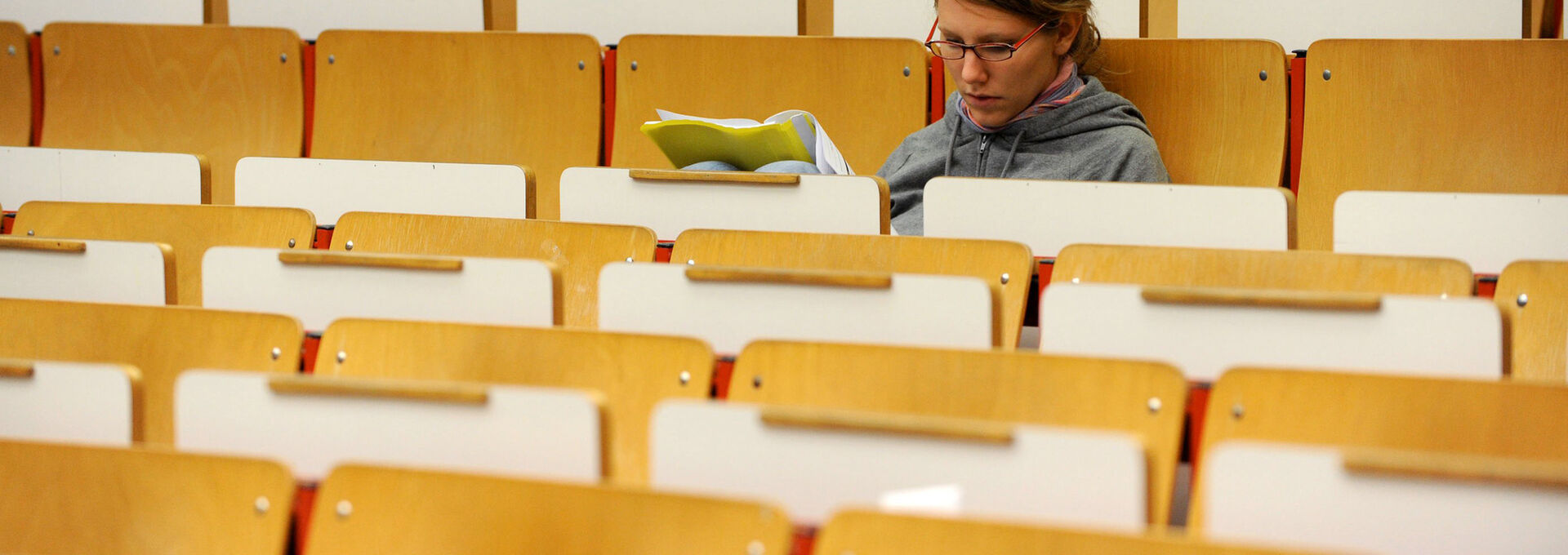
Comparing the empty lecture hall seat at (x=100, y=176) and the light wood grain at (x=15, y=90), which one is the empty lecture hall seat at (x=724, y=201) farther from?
the light wood grain at (x=15, y=90)

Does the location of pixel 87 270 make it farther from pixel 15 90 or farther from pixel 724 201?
pixel 15 90

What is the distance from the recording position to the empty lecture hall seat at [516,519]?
1.76 ft

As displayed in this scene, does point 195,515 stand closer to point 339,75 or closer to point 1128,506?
point 1128,506

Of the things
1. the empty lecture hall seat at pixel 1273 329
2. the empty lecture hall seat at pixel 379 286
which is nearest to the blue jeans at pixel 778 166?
the empty lecture hall seat at pixel 379 286

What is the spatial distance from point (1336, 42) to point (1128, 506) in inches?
40.4

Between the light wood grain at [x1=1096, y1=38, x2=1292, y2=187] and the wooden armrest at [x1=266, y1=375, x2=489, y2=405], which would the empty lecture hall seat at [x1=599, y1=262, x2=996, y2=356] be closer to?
the wooden armrest at [x1=266, y1=375, x2=489, y2=405]

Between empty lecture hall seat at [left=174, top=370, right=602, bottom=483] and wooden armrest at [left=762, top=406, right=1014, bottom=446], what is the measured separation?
10 cm

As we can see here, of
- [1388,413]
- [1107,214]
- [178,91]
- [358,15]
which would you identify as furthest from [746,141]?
[358,15]

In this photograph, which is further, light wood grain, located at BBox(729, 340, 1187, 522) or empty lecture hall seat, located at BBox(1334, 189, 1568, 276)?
empty lecture hall seat, located at BBox(1334, 189, 1568, 276)

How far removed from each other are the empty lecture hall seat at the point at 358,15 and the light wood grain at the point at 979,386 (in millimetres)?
1533

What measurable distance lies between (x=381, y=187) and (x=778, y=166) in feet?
1.42

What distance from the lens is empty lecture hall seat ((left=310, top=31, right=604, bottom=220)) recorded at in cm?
167

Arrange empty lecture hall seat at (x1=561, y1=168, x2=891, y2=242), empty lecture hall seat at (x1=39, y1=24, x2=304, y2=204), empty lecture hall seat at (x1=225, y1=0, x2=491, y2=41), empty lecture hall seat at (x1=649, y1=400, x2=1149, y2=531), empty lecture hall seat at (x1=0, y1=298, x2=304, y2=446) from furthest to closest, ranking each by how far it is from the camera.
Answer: empty lecture hall seat at (x1=225, y1=0, x2=491, y2=41) < empty lecture hall seat at (x1=39, y1=24, x2=304, y2=204) < empty lecture hall seat at (x1=561, y1=168, x2=891, y2=242) < empty lecture hall seat at (x1=0, y1=298, x2=304, y2=446) < empty lecture hall seat at (x1=649, y1=400, x2=1149, y2=531)

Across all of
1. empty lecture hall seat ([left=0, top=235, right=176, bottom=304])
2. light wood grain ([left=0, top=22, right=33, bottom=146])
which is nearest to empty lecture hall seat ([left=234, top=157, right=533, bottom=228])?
empty lecture hall seat ([left=0, top=235, right=176, bottom=304])
